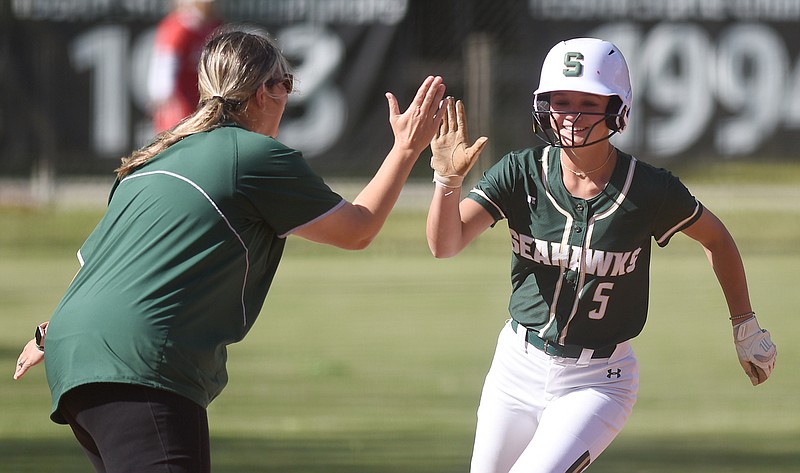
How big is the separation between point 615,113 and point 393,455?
248 centimetres

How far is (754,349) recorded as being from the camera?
468cm

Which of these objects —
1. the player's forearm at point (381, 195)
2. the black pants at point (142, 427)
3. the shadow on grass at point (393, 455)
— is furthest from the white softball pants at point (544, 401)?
the shadow on grass at point (393, 455)

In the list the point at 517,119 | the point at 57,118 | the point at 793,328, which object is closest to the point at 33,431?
the point at 793,328

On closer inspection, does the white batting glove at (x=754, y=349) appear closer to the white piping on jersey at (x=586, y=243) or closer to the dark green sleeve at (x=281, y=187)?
the white piping on jersey at (x=586, y=243)

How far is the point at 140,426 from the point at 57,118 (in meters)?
12.2

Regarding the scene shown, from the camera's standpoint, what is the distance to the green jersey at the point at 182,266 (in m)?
3.65

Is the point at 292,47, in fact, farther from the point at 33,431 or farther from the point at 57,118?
the point at 33,431

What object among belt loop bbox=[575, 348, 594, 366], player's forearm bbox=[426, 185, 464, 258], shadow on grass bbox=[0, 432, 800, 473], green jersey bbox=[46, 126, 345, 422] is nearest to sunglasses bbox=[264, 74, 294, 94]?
green jersey bbox=[46, 126, 345, 422]

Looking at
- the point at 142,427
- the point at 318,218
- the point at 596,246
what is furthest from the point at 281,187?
the point at 596,246

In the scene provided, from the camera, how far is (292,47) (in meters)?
15.5

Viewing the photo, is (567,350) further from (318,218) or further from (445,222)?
(318,218)

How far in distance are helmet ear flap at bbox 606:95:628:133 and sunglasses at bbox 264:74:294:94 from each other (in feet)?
3.56

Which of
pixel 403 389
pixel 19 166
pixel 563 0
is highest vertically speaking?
pixel 563 0

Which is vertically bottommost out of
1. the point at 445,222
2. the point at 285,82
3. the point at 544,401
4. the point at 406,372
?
the point at 406,372
